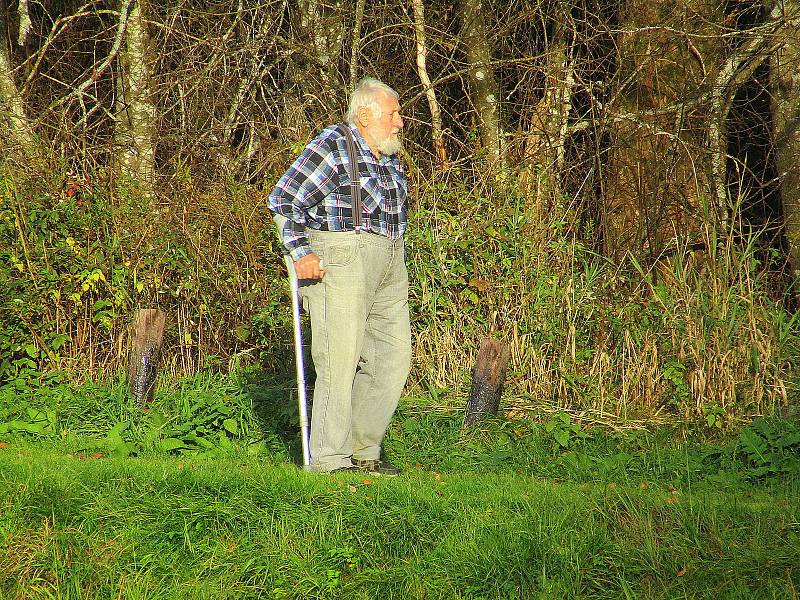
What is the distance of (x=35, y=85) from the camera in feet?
37.2

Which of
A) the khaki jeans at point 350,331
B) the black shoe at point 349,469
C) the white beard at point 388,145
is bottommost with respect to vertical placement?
the black shoe at point 349,469

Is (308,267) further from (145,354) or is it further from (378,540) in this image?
(145,354)

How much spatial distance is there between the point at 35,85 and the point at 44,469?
651 centimetres

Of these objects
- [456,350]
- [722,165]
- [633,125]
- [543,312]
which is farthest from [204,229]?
[722,165]

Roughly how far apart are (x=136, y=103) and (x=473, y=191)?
12.3 feet

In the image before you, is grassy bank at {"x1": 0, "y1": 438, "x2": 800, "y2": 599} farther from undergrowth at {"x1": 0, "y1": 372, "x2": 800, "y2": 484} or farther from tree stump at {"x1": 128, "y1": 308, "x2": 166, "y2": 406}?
tree stump at {"x1": 128, "y1": 308, "x2": 166, "y2": 406}

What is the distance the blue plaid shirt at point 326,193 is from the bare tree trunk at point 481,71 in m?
4.43

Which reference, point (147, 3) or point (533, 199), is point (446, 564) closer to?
point (533, 199)

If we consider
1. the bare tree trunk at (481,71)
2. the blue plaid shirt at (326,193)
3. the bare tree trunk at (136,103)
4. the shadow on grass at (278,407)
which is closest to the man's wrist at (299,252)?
the blue plaid shirt at (326,193)

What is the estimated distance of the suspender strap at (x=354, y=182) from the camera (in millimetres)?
5695

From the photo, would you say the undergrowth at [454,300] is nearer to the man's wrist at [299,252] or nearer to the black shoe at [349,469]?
the black shoe at [349,469]

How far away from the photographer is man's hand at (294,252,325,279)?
18.5ft

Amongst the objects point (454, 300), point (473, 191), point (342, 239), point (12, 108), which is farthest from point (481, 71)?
point (342, 239)

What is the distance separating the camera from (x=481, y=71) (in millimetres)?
10195
